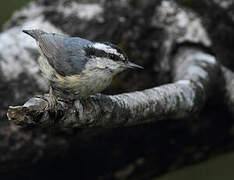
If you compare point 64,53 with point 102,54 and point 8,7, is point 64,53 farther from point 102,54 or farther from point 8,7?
point 8,7

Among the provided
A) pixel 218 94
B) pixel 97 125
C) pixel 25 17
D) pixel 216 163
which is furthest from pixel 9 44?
pixel 216 163

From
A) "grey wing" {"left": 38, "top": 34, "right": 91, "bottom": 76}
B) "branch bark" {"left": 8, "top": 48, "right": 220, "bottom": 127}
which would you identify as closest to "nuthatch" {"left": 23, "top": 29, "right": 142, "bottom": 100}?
"grey wing" {"left": 38, "top": 34, "right": 91, "bottom": 76}

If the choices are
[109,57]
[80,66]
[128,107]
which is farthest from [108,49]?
[128,107]

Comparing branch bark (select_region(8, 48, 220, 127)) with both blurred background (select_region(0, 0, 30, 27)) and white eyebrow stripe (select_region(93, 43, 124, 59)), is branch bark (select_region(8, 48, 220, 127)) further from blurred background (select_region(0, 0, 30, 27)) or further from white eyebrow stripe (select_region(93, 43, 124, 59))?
blurred background (select_region(0, 0, 30, 27))

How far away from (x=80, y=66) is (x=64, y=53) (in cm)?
17

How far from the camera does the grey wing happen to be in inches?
98.5

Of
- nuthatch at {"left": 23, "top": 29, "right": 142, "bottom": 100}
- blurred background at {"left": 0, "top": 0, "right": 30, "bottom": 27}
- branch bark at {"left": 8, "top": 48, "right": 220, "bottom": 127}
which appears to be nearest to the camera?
branch bark at {"left": 8, "top": 48, "right": 220, "bottom": 127}

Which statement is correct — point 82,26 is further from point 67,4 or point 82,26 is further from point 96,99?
point 96,99

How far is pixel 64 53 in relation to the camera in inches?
103

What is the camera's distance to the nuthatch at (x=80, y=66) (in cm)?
246

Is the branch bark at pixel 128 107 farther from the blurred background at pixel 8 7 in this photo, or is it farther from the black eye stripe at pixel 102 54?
the blurred background at pixel 8 7

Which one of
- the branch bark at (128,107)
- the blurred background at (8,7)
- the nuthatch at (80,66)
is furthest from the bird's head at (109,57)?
the blurred background at (8,7)

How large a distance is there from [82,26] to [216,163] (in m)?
1.94

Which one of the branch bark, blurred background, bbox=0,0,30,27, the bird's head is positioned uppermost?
blurred background, bbox=0,0,30,27
